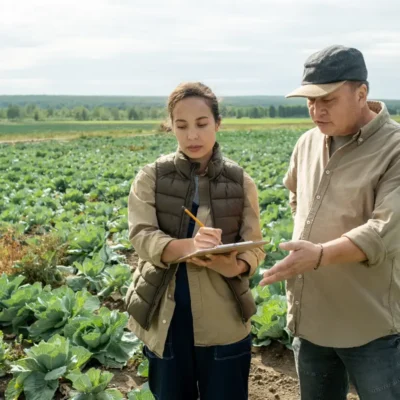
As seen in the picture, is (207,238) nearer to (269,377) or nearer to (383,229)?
(383,229)

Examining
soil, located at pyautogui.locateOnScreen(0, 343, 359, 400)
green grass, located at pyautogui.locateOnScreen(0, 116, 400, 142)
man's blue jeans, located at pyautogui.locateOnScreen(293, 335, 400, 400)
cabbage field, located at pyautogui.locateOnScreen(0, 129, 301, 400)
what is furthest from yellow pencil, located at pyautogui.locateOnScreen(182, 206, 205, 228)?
green grass, located at pyautogui.locateOnScreen(0, 116, 400, 142)

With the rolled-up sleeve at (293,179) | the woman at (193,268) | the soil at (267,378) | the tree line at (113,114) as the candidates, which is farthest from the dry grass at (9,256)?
the tree line at (113,114)

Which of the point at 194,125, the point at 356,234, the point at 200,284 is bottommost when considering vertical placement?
the point at 200,284

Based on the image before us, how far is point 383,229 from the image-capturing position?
224 cm

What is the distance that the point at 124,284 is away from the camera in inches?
216

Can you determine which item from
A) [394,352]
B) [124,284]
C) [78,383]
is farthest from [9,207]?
[394,352]

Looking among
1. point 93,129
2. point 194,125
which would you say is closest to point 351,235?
point 194,125

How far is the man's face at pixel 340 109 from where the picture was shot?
2.40 metres

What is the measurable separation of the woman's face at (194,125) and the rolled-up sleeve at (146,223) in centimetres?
22

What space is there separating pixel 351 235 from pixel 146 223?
93 cm

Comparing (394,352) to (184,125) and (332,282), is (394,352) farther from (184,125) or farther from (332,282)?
(184,125)

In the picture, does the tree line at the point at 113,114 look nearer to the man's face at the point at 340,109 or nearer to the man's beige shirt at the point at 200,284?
the man's beige shirt at the point at 200,284

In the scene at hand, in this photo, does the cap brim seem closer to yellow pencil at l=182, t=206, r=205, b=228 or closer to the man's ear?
the man's ear

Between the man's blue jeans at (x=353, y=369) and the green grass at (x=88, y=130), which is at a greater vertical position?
the man's blue jeans at (x=353, y=369)
